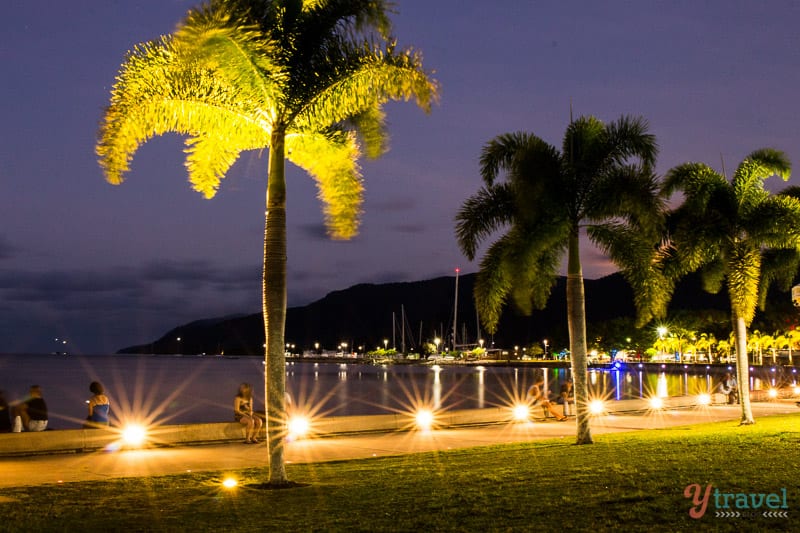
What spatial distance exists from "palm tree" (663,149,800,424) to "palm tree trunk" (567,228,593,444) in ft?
17.7

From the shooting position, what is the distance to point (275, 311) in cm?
1223

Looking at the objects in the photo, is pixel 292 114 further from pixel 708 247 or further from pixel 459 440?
pixel 708 247

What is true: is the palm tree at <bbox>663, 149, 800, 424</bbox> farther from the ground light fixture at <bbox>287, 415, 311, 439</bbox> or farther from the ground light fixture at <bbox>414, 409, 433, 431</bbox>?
the ground light fixture at <bbox>287, 415, 311, 439</bbox>

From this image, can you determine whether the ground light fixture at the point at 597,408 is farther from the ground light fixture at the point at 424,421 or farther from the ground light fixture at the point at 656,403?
the ground light fixture at the point at 424,421

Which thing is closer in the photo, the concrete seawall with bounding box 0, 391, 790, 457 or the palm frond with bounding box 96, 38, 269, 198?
the palm frond with bounding box 96, 38, 269, 198

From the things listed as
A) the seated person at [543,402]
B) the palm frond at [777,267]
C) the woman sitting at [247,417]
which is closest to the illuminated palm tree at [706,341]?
the palm frond at [777,267]

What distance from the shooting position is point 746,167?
22484 millimetres

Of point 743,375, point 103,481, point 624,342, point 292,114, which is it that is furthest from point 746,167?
point 624,342

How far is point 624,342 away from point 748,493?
15703cm

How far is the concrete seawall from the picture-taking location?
52.6 feet

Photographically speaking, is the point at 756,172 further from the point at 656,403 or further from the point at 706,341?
the point at 706,341

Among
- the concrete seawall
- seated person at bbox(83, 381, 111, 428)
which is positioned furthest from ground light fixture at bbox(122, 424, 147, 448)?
seated person at bbox(83, 381, 111, 428)

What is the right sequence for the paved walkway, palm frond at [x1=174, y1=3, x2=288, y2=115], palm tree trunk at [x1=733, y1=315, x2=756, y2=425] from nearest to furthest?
palm frond at [x1=174, y1=3, x2=288, y2=115] < the paved walkway < palm tree trunk at [x1=733, y1=315, x2=756, y2=425]

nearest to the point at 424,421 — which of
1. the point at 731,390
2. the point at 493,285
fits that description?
the point at 493,285
